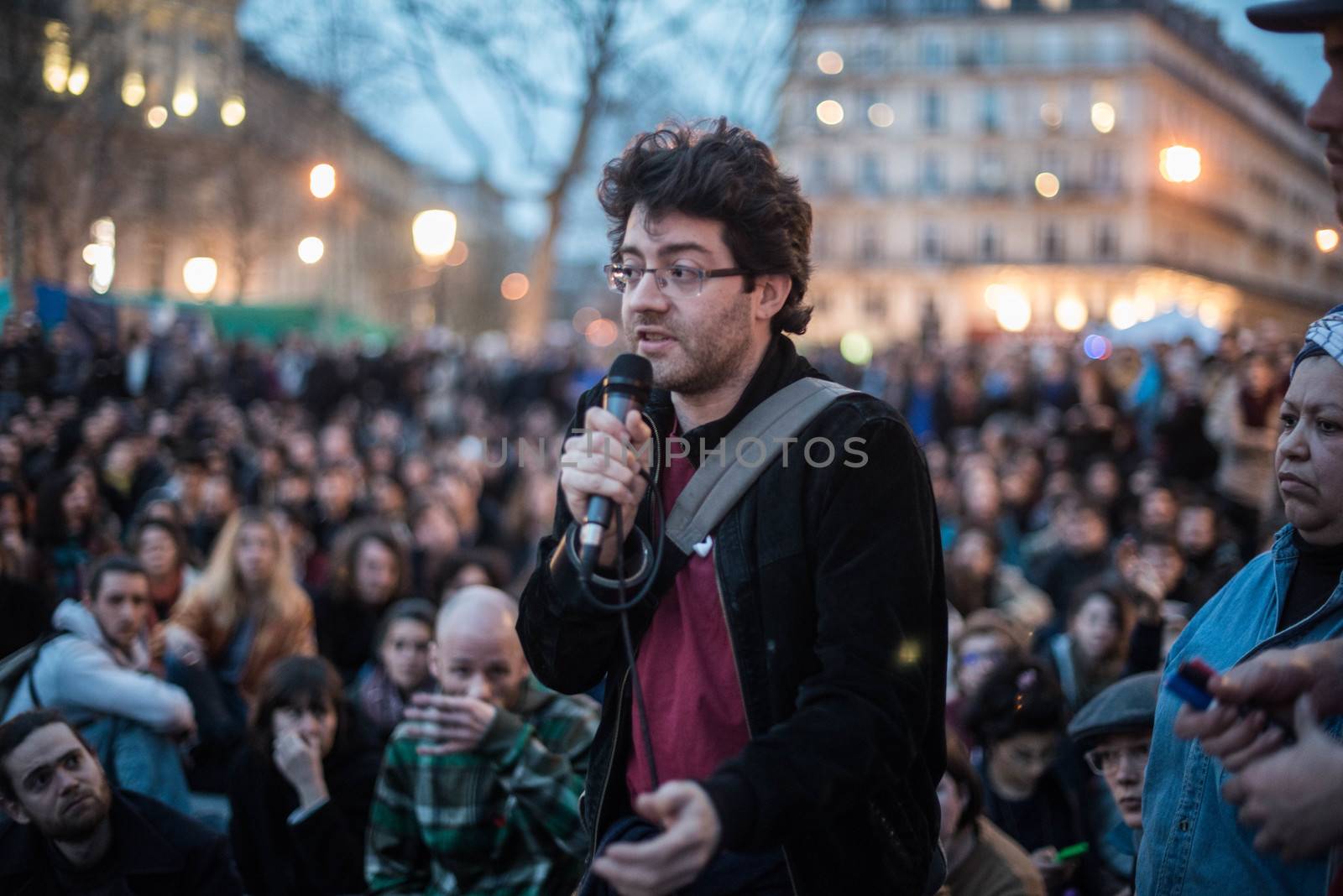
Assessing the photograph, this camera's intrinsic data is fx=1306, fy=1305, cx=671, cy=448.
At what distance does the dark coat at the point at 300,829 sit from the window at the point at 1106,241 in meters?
68.8

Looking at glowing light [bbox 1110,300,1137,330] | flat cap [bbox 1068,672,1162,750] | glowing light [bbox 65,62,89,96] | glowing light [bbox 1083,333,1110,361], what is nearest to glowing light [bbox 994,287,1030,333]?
glowing light [bbox 1110,300,1137,330]

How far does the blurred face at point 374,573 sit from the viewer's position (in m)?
7.32

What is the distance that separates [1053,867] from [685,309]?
9.53 ft

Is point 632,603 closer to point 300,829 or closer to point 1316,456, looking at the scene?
point 1316,456

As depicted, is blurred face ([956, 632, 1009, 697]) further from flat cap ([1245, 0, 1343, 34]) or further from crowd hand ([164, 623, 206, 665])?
crowd hand ([164, 623, 206, 665])

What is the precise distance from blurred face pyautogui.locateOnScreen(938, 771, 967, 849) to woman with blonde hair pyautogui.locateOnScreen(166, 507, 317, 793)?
313cm

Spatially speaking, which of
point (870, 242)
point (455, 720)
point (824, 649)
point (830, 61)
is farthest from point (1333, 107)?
point (870, 242)

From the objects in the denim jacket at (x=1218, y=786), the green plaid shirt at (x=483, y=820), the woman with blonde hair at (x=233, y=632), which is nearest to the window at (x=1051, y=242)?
the woman with blonde hair at (x=233, y=632)

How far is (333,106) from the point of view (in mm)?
23625

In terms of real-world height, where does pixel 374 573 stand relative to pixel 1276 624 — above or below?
below

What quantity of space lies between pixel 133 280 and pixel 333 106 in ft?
34.3

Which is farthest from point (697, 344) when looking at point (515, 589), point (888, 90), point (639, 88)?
point (888, 90)

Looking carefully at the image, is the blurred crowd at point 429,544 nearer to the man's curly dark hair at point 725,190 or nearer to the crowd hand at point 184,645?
the crowd hand at point 184,645

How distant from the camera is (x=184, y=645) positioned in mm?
6148
